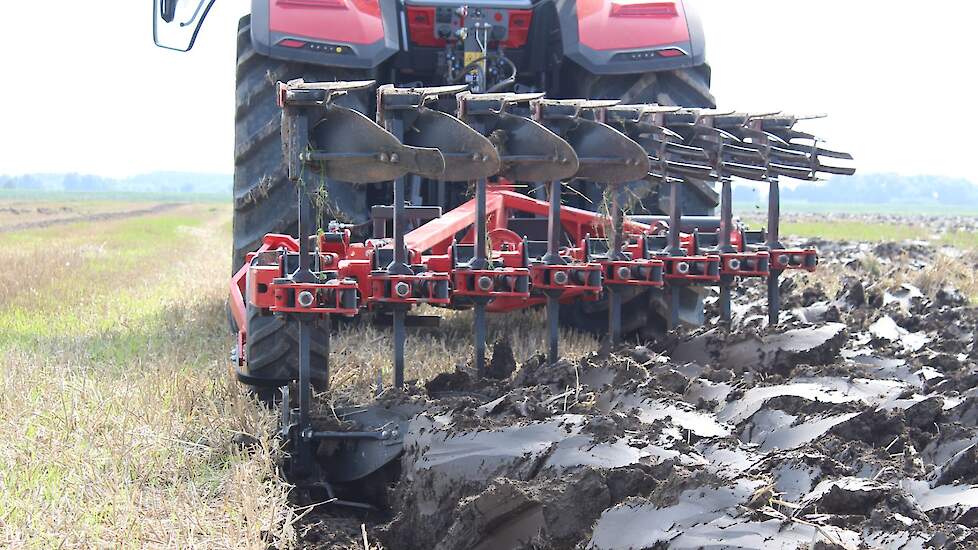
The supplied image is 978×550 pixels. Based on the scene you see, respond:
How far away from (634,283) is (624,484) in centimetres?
209

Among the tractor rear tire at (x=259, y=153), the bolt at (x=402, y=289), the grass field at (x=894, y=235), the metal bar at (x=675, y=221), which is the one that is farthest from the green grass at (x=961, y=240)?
the bolt at (x=402, y=289)

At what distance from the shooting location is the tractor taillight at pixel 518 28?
6246mm

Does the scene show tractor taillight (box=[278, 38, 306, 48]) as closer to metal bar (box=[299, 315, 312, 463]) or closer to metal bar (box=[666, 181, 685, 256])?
metal bar (box=[666, 181, 685, 256])

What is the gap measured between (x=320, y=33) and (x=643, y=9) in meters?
1.63

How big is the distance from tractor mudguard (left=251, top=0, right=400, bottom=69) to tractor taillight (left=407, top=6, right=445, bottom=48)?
15.7 inches

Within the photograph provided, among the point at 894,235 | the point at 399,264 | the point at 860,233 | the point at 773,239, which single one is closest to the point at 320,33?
the point at 399,264

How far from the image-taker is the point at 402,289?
163 inches

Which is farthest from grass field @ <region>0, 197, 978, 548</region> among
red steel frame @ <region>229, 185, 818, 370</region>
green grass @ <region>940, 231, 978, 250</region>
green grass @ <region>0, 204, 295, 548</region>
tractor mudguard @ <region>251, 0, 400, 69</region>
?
green grass @ <region>940, 231, 978, 250</region>

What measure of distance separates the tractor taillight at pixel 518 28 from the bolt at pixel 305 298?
280 cm

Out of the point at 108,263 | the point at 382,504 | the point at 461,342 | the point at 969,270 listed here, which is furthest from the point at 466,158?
the point at 108,263

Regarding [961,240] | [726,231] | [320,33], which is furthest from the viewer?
[961,240]

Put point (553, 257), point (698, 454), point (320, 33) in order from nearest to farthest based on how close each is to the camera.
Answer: point (698, 454) → point (553, 257) → point (320, 33)

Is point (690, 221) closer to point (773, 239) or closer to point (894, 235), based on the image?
point (773, 239)

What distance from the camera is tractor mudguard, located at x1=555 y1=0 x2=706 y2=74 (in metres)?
5.92
